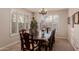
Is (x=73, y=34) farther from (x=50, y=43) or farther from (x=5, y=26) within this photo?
(x=5, y=26)

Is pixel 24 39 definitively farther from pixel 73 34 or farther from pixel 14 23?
pixel 73 34

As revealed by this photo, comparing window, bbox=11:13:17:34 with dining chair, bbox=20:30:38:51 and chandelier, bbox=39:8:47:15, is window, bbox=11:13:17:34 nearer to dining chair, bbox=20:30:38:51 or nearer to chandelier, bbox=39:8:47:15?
dining chair, bbox=20:30:38:51

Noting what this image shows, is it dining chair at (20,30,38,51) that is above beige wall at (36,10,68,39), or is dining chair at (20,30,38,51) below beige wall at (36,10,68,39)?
below

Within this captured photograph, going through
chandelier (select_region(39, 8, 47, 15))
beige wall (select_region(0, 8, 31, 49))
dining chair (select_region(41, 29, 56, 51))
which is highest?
chandelier (select_region(39, 8, 47, 15))

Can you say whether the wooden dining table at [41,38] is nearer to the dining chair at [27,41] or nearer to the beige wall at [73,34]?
the dining chair at [27,41]

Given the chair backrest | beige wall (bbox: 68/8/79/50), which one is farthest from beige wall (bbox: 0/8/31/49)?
beige wall (bbox: 68/8/79/50)

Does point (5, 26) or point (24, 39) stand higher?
point (5, 26)

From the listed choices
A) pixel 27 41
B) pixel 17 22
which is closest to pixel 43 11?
pixel 17 22

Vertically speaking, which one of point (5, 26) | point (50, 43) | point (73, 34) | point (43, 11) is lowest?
point (50, 43)

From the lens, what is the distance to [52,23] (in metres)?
2.02

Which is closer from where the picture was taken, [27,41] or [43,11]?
[43,11]

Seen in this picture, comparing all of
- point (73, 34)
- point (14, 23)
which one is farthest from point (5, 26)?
point (73, 34)

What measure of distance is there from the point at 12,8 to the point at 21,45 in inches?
24.5
